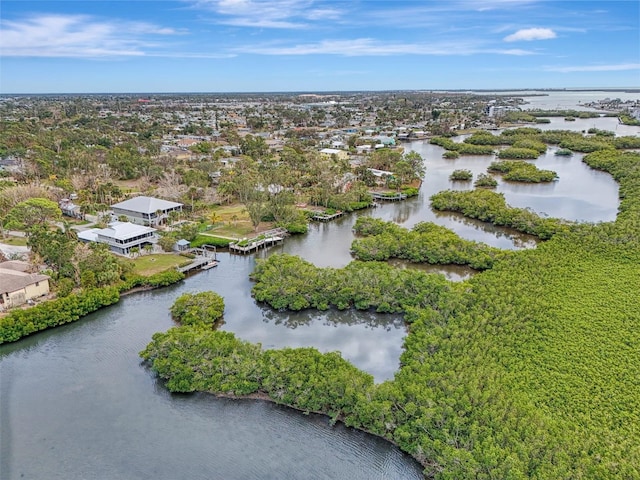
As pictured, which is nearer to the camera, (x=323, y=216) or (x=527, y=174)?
(x=323, y=216)

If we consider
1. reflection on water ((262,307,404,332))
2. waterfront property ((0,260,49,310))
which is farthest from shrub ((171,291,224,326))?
waterfront property ((0,260,49,310))

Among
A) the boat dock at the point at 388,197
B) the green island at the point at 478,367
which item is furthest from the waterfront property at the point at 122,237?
the boat dock at the point at 388,197

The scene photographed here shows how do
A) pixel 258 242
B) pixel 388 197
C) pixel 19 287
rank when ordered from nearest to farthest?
pixel 19 287 < pixel 258 242 < pixel 388 197

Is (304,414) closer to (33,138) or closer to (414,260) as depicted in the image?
(414,260)

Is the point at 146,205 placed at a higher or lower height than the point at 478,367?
higher

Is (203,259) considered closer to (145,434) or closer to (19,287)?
(19,287)

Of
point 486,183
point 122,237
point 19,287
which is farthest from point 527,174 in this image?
point 19,287

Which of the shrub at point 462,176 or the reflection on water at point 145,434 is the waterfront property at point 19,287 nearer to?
the reflection on water at point 145,434
